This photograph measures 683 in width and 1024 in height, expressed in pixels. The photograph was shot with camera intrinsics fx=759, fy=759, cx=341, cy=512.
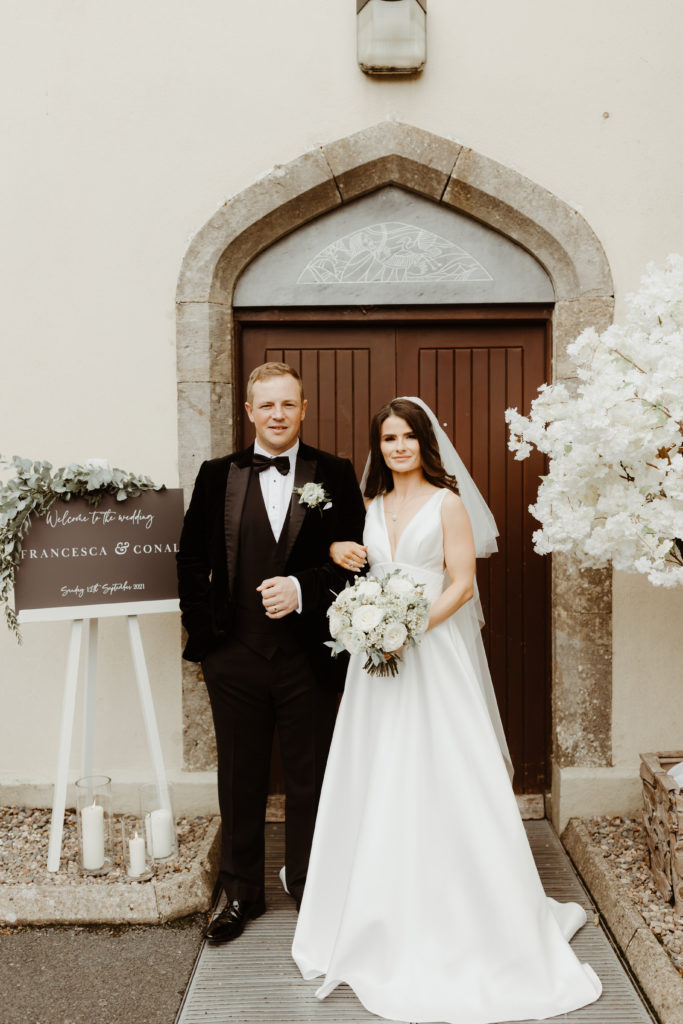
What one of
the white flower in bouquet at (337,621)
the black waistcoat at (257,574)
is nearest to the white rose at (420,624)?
the white flower in bouquet at (337,621)

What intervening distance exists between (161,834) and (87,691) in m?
0.74

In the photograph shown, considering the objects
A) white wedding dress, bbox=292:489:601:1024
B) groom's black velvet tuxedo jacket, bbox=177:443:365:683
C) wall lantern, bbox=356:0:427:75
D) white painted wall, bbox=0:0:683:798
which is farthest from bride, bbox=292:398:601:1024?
wall lantern, bbox=356:0:427:75

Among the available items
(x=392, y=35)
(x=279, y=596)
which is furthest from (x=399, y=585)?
(x=392, y=35)

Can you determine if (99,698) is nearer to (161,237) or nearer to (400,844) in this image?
(400,844)

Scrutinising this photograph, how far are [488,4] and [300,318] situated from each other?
5.89ft

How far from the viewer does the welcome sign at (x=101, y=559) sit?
3.41m

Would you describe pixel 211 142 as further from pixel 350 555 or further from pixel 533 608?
pixel 533 608

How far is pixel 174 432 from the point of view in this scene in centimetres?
393

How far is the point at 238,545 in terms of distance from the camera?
3.10 m

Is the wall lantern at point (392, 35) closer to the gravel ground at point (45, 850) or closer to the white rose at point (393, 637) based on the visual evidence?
the white rose at point (393, 637)

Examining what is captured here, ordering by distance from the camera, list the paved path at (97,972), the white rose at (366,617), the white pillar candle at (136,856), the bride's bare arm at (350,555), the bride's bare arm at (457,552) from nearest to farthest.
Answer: the white rose at (366,617), the paved path at (97,972), the bride's bare arm at (457,552), the bride's bare arm at (350,555), the white pillar candle at (136,856)

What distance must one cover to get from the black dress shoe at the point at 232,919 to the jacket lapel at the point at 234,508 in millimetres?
1283

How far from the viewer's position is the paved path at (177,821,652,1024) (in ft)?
8.52

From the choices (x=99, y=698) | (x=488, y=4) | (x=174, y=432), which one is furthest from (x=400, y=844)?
(x=488, y=4)
